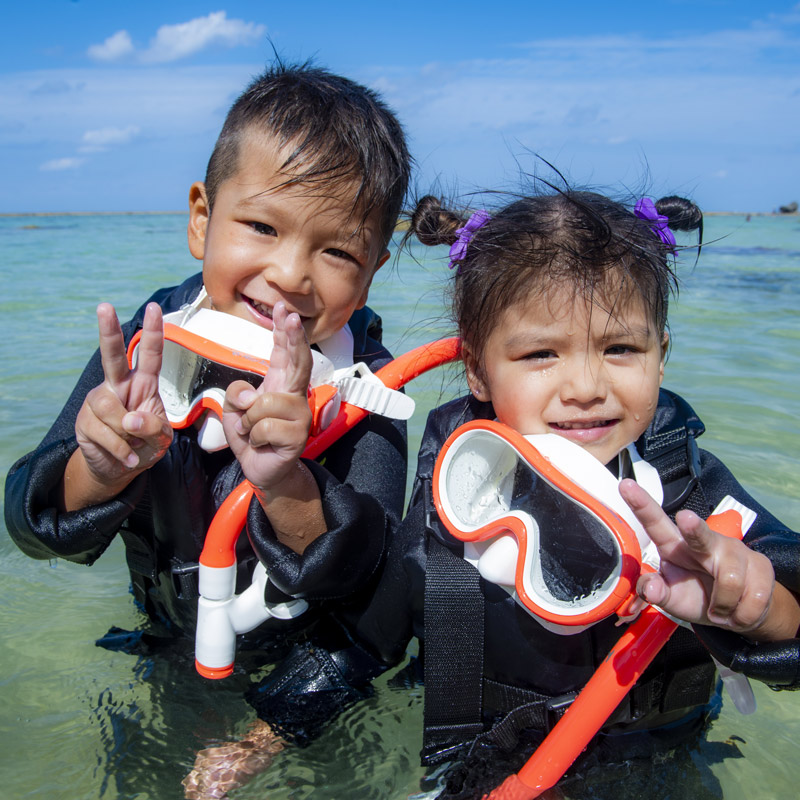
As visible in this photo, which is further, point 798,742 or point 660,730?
point 798,742

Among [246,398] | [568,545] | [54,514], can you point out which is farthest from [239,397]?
[568,545]

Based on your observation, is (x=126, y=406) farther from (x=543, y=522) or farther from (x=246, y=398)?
(x=543, y=522)

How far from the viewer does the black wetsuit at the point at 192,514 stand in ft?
5.90

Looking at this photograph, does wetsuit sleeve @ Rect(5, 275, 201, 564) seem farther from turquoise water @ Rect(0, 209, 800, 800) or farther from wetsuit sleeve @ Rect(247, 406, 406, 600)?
turquoise water @ Rect(0, 209, 800, 800)

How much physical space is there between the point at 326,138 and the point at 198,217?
491mm

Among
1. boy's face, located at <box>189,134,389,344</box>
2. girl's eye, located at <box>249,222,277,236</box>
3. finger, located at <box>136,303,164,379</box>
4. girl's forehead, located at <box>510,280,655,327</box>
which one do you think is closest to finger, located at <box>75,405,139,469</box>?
finger, located at <box>136,303,164,379</box>

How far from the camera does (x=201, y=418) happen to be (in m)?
2.08

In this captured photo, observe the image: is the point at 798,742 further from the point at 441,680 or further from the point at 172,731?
the point at 172,731

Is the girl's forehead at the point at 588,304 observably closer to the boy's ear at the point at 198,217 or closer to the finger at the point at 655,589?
the finger at the point at 655,589

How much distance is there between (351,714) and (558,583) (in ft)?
2.33

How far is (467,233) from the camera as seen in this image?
1974 millimetres

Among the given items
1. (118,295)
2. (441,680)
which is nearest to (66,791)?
(441,680)

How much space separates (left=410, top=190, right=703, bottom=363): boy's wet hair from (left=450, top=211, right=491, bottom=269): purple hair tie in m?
0.02

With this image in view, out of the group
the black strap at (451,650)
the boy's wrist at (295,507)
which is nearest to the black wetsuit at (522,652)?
the black strap at (451,650)
